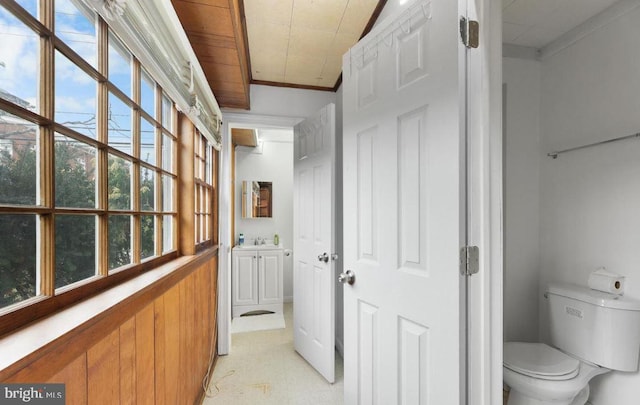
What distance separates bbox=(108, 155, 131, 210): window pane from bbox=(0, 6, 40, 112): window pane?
0.37 metres

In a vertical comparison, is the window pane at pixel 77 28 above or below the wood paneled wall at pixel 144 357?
above

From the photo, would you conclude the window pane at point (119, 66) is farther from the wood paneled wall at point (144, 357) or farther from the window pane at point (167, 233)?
the wood paneled wall at point (144, 357)

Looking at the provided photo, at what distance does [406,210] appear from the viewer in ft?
3.78

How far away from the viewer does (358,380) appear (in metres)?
1.43

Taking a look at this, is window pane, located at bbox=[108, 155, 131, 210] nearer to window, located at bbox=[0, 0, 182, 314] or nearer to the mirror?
window, located at bbox=[0, 0, 182, 314]

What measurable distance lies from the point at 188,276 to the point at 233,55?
54.5 inches

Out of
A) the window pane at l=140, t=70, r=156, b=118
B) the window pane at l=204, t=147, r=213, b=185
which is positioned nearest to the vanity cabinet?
the window pane at l=204, t=147, r=213, b=185

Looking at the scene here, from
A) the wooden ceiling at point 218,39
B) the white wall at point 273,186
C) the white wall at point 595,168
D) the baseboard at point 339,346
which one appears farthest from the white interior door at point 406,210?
the white wall at point 273,186

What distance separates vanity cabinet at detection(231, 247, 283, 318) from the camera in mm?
3455

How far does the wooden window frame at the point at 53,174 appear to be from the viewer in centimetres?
64

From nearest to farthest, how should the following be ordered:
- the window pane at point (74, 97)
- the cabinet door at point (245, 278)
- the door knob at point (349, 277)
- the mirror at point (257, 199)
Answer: the window pane at point (74, 97) → the door knob at point (349, 277) → the cabinet door at point (245, 278) → the mirror at point (257, 199)

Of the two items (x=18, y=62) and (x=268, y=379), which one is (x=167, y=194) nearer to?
(x=18, y=62)

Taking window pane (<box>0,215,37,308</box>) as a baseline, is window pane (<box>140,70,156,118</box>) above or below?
above

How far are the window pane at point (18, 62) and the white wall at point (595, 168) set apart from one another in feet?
8.51
